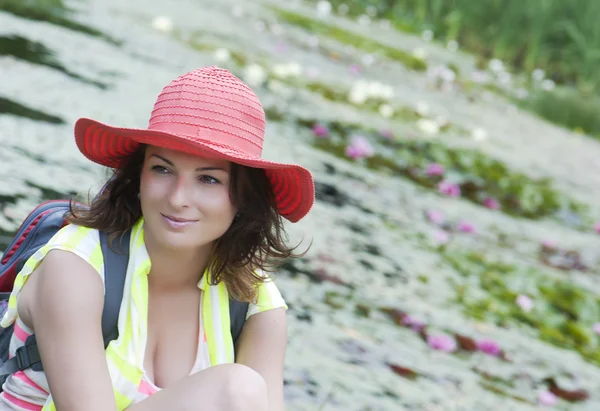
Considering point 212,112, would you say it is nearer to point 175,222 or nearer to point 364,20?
point 175,222

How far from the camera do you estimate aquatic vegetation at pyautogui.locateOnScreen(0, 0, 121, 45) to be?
538cm

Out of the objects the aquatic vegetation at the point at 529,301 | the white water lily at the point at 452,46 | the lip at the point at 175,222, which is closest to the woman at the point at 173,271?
the lip at the point at 175,222

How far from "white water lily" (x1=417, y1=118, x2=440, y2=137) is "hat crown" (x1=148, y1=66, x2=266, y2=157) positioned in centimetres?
453

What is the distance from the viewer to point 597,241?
531 centimetres

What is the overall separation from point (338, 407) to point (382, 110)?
13.3 feet

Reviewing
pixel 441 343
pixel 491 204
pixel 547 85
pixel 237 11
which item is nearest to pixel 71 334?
pixel 441 343

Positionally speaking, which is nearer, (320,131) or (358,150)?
(358,150)

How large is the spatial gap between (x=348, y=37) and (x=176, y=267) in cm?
720

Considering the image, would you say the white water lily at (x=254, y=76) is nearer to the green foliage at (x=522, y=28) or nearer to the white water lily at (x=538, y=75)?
the green foliage at (x=522, y=28)

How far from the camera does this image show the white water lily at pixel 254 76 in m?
5.99

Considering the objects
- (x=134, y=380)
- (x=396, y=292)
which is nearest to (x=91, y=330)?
(x=134, y=380)

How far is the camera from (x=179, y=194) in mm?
1720

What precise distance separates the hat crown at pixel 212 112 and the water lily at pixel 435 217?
115 inches

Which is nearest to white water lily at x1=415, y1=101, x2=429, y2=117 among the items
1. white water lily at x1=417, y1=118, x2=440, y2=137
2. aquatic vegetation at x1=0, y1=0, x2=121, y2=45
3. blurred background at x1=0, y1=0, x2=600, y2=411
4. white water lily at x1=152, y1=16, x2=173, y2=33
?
blurred background at x1=0, y1=0, x2=600, y2=411
